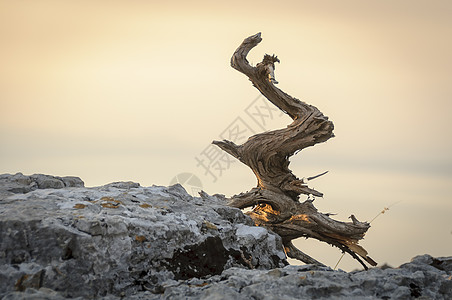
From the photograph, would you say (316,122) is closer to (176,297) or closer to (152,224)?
(152,224)

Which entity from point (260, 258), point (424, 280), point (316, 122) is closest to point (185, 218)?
point (260, 258)

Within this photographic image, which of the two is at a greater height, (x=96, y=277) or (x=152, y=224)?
(x=152, y=224)

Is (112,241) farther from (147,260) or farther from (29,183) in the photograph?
(29,183)

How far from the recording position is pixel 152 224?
5.91 meters

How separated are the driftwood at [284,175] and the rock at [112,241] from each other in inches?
100

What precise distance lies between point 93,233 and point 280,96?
5.25 metres

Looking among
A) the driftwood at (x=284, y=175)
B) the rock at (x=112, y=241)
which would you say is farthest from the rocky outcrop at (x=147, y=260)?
the driftwood at (x=284, y=175)

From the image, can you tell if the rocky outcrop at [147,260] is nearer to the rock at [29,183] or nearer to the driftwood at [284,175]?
the rock at [29,183]

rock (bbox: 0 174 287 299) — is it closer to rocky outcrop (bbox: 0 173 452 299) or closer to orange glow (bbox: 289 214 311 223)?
rocky outcrop (bbox: 0 173 452 299)

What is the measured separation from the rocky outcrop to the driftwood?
9.61 ft

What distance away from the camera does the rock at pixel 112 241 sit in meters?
5.10

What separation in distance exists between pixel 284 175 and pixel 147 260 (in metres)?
4.77

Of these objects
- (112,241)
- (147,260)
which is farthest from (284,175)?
(112,241)

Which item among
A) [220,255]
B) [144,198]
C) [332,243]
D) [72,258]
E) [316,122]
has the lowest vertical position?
[72,258]
